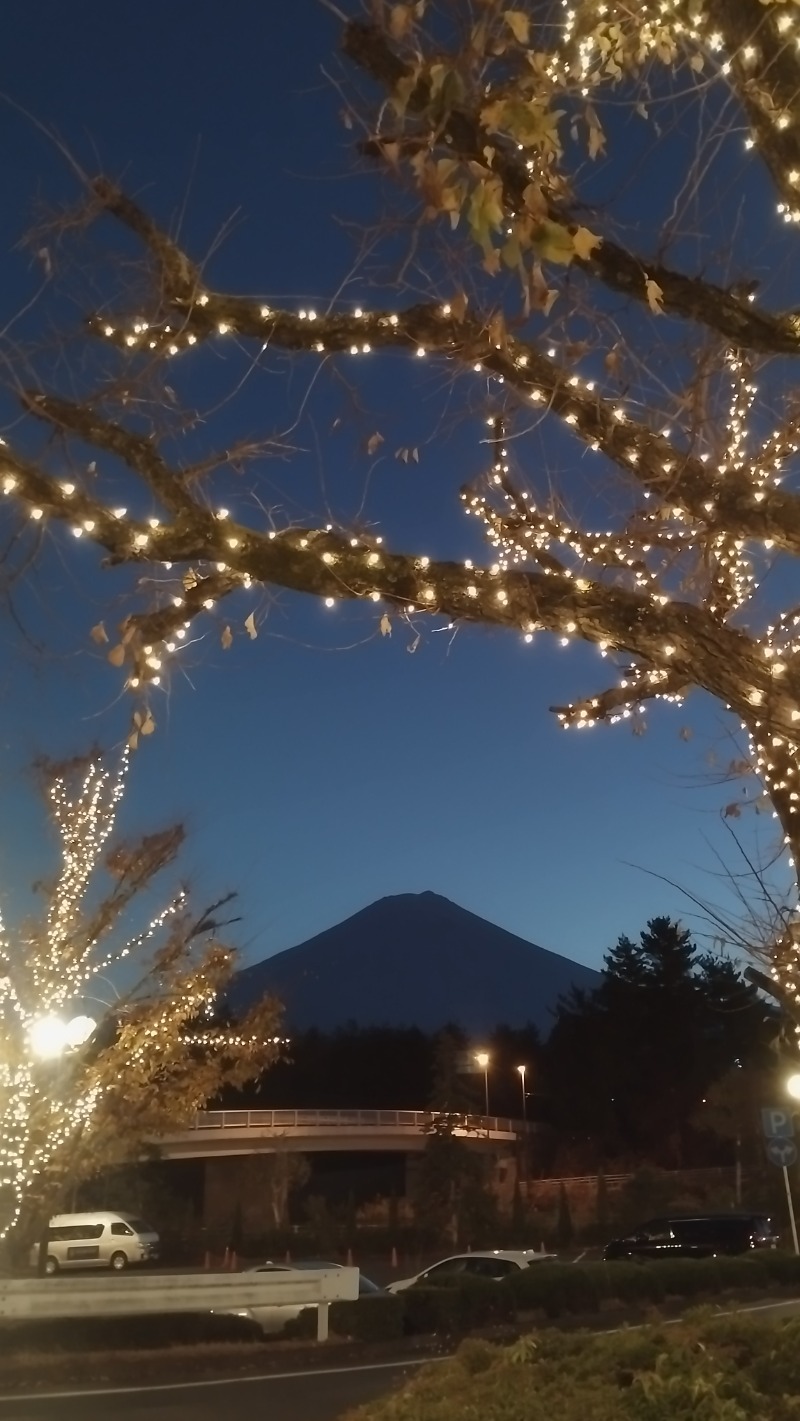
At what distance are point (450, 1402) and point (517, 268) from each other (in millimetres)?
4712

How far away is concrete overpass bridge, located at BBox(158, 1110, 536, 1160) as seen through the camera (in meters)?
41.7

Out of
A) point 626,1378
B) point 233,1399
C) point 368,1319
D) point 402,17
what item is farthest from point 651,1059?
point 402,17

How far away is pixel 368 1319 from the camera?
1257cm

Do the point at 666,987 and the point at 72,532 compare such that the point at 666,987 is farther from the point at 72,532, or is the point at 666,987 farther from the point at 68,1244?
the point at 72,532

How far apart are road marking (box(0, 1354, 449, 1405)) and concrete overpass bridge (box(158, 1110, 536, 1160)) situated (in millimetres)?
29545

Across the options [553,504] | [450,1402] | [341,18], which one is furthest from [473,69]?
[450,1402]

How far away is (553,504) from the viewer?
6.82 m

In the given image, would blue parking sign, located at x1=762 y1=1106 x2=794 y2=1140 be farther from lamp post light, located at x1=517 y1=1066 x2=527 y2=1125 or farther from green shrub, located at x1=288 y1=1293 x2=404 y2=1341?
lamp post light, located at x1=517 y1=1066 x2=527 y2=1125

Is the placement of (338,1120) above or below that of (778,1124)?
above

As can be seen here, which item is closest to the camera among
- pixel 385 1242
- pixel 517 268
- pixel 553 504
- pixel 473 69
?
pixel 517 268

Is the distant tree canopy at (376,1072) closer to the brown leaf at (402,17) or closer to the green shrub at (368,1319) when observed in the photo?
the green shrub at (368,1319)

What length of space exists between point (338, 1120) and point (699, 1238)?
2163 centimetres

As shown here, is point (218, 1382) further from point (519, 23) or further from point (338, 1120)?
point (338, 1120)

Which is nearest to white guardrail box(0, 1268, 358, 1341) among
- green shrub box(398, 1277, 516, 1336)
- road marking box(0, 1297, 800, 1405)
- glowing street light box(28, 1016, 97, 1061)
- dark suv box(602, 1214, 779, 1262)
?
road marking box(0, 1297, 800, 1405)
